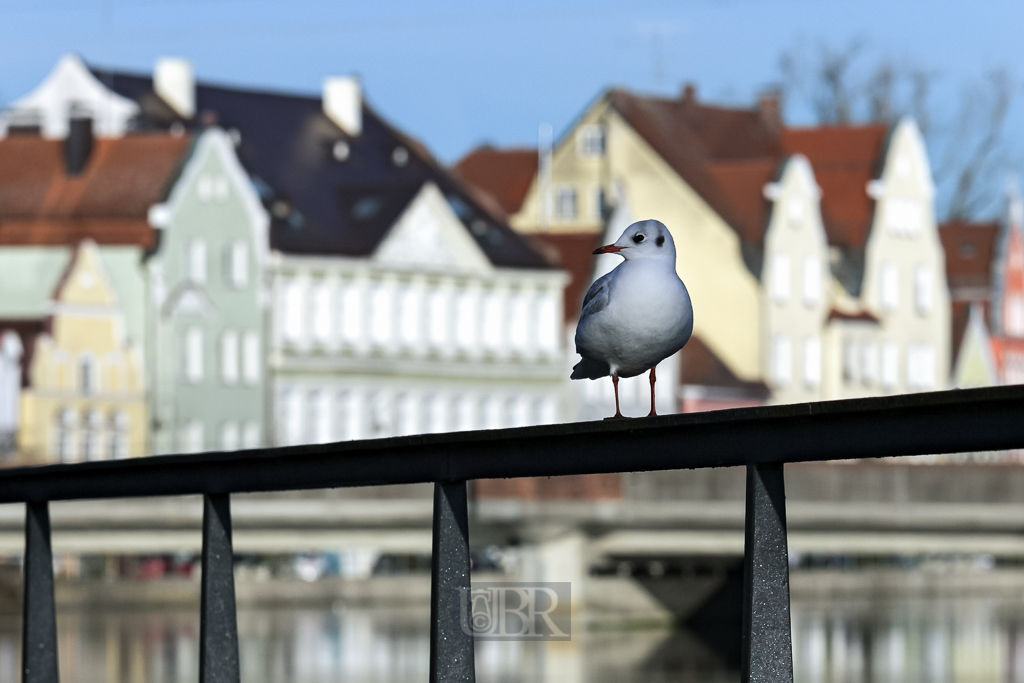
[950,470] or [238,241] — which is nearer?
[950,470]

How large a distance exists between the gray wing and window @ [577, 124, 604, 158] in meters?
65.0

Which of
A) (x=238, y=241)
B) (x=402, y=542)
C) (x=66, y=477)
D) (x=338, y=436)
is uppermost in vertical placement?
(x=238, y=241)

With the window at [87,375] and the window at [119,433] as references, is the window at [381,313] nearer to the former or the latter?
the window at [119,433]

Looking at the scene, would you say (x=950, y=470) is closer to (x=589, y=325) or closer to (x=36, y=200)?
(x=36, y=200)

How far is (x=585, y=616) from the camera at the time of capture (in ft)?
154

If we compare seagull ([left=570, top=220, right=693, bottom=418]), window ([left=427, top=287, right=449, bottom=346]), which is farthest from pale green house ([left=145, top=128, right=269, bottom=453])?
seagull ([left=570, top=220, right=693, bottom=418])

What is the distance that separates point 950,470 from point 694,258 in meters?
25.8

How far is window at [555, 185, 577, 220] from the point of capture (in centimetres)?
7225

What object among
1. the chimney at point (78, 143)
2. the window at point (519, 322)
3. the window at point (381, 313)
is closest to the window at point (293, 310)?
the window at point (381, 313)

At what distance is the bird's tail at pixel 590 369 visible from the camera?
23.0 ft

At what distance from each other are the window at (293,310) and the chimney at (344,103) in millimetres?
6091

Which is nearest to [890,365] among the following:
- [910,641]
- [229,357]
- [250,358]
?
[250,358]

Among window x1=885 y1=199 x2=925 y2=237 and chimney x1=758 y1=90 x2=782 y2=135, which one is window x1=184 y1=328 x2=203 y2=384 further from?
window x1=885 y1=199 x2=925 y2=237

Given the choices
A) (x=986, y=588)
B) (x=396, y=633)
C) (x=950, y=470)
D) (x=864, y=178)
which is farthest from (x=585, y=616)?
(x=864, y=178)
